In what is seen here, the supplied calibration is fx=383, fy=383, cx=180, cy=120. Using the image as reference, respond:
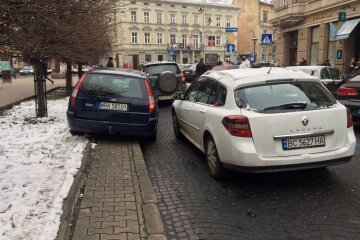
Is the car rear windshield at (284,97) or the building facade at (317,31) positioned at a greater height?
the building facade at (317,31)

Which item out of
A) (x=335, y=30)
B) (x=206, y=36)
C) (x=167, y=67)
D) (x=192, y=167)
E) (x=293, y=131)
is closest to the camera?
(x=293, y=131)

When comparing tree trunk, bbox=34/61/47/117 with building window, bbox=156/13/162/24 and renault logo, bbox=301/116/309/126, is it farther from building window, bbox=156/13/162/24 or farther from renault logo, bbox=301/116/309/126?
building window, bbox=156/13/162/24

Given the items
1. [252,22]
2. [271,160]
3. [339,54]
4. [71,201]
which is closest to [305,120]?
[271,160]

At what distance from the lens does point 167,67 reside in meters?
14.5

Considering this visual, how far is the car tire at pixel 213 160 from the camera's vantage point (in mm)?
5336

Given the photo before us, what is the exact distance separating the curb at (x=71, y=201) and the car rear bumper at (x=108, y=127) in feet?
4.15

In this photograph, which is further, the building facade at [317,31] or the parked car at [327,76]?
the building facade at [317,31]

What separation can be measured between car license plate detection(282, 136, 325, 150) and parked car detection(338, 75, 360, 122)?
4202 millimetres

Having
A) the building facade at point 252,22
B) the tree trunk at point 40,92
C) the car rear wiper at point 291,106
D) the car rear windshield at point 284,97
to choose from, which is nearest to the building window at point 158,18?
the building facade at point 252,22

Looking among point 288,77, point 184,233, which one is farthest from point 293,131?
point 184,233

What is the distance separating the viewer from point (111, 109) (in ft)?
24.1

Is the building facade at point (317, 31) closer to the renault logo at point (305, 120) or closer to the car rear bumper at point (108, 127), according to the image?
the car rear bumper at point (108, 127)

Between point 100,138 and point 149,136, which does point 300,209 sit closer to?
point 149,136

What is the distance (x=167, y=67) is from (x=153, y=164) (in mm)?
8515
